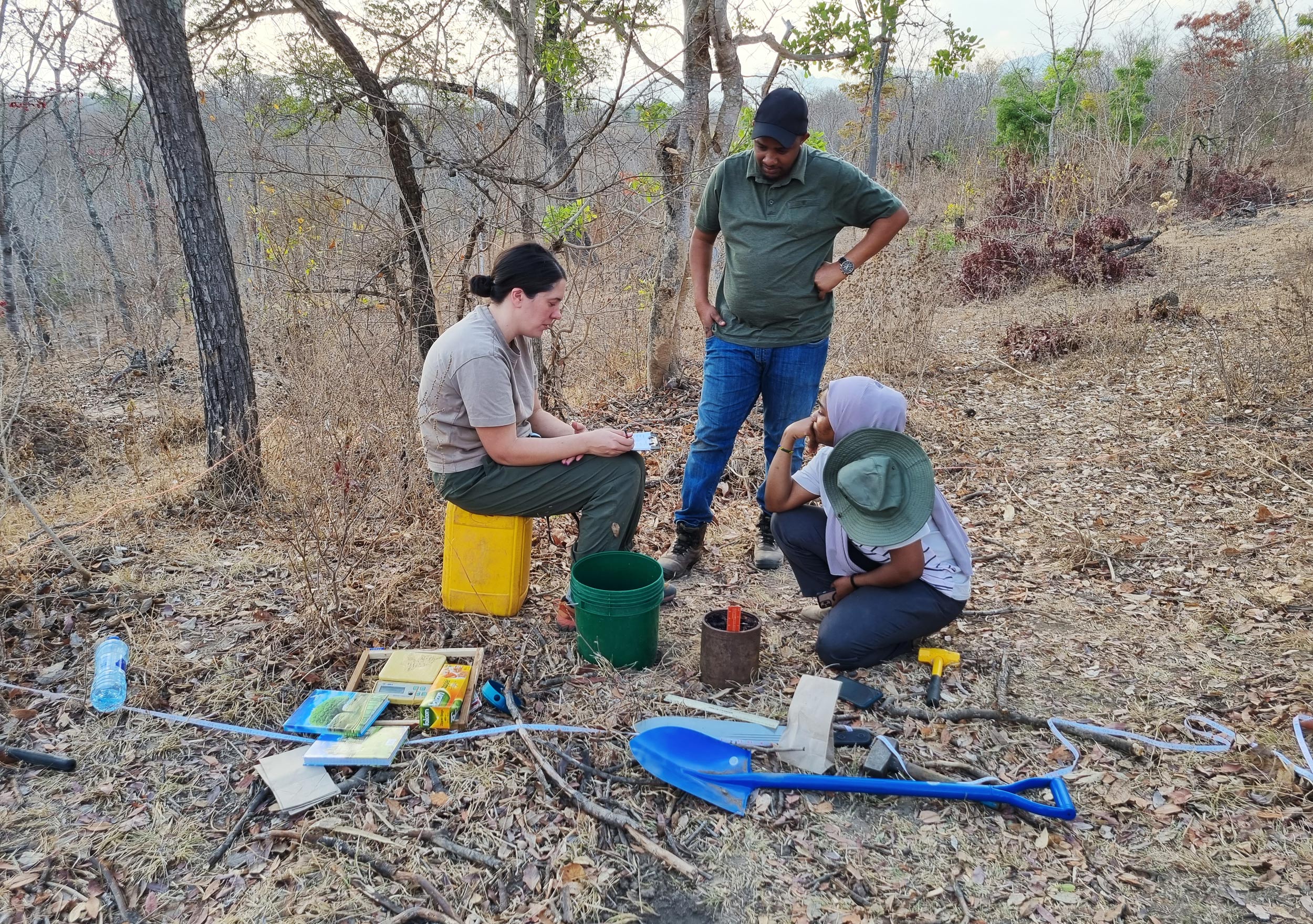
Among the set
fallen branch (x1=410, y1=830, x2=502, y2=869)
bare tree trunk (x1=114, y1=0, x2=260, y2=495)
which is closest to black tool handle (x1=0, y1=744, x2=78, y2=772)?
fallen branch (x1=410, y1=830, x2=502, y2=869)

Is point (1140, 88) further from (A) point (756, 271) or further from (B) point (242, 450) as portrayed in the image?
(B) point (242, 450)

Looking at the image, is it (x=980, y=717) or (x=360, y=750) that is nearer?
(x=360, y=750)

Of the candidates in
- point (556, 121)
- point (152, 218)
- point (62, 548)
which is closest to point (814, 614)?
point (62, 548)

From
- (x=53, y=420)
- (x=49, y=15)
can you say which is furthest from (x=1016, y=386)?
(x=49, y=15)

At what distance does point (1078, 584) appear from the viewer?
357cm

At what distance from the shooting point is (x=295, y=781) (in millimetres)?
2295

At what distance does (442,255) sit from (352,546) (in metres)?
2.36

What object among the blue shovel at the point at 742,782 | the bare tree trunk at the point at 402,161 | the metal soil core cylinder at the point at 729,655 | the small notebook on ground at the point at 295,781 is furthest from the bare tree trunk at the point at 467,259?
the blue shovel at the point at 742,782

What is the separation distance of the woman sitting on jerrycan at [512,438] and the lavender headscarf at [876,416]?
84 centimetres

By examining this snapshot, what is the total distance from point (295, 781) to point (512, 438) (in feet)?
4.48

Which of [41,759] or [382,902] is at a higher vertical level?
[41,759]

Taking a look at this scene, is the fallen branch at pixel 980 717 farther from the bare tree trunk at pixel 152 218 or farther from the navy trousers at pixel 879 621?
the bare tree trunk at pixel 152 218

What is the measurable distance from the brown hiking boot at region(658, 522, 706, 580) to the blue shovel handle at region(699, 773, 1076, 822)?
1436mm

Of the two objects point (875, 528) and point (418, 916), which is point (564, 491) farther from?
point (418, 916)
